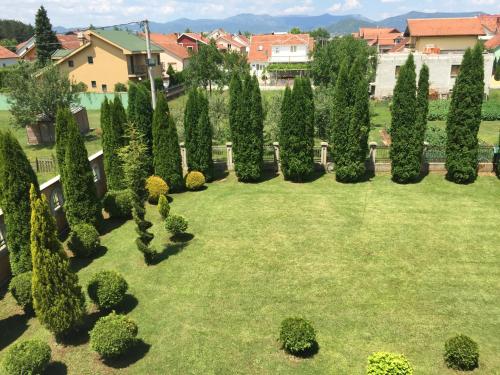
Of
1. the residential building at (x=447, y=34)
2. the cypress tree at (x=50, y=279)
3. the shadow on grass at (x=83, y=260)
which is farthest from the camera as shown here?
the residential building at (x=447, y=34)

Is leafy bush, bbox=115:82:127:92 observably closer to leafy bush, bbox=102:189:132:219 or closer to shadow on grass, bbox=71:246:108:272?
leafy bush, bbox=102:189:132:219

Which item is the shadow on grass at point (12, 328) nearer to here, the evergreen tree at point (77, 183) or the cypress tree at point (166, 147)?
the evergreen tree at point (77, 183)

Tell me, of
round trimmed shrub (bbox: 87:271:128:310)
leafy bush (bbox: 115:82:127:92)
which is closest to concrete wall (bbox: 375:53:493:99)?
leafy bush (bbox: 115:82:127:92)

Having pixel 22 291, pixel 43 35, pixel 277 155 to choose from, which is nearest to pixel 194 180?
pixel 277 155

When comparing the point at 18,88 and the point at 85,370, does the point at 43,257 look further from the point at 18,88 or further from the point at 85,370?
the point at 18,88

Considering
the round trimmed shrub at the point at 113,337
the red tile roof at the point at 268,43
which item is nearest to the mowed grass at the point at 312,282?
the round trimmed shrub at the point at 113,337

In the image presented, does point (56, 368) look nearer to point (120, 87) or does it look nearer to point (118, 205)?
point (118, 205)
